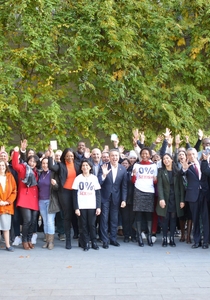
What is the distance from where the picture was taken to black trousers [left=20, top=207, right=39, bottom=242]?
8.67 meters

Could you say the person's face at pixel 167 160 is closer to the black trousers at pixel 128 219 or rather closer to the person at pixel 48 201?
the black trousers at pixel 128 219

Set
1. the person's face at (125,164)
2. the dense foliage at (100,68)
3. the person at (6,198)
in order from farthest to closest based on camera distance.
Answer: the dense foliage at (100,68)
the person's face at (125,164)
the person at (6,198)

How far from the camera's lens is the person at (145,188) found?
8992mm

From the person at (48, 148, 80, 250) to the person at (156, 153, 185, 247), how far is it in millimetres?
1737

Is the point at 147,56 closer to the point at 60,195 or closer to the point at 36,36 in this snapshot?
the point at 36,36

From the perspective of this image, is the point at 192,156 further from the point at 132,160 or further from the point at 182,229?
the point at 182,229

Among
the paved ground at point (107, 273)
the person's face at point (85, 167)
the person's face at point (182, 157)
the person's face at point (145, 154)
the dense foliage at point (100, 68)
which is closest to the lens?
the paved ground at point (107, 273)

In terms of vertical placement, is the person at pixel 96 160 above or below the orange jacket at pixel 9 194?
above

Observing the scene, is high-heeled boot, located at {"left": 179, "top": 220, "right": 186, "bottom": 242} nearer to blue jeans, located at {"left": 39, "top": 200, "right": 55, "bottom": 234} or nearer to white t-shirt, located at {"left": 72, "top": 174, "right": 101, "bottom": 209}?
Result: white t-shirt, located at {"left": 72, "top": 174, "right": 101, "bottom": 209}

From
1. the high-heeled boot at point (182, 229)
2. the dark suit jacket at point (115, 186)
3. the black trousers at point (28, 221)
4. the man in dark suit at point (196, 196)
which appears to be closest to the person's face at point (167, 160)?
the man in dark suit at point (196, 196)

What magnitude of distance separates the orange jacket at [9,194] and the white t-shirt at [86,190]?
119cm

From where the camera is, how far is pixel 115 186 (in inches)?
356

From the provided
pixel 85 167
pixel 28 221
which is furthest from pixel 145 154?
pixel 28 221

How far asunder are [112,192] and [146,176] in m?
0.77
